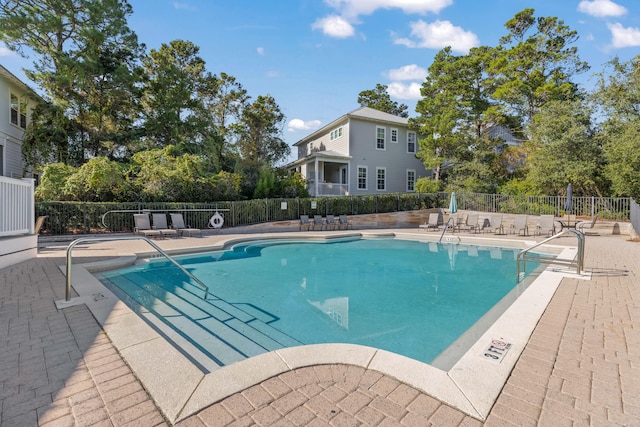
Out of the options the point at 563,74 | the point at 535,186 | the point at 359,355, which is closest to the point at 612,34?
the point at 563,74

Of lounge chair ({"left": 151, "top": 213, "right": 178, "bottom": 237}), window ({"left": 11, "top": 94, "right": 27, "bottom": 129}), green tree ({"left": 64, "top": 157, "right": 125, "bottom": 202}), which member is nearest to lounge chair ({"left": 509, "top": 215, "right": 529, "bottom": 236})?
lounge chair ({"left": 151, "top": 213, "right": 178, "bottom": 237})

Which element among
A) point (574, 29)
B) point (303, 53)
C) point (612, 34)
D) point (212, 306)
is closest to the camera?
point (212, 306)

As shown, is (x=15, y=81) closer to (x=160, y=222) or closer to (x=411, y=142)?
(x=160, y=222)

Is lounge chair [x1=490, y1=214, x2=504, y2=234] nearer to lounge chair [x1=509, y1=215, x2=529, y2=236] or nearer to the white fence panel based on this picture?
lounge chair [x1=509, y1=215, x2=529, y2=236]

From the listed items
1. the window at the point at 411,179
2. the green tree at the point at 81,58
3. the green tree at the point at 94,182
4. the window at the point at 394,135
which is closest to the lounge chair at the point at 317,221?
the green tree at the point at 94,182

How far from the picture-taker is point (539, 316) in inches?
155

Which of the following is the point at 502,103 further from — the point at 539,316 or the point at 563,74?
the point at 539,316

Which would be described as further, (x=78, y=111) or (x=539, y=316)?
(x=78, y=111)

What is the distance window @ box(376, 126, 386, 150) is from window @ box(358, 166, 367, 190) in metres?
1.96

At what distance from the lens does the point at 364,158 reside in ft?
74.4

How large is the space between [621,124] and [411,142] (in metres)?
11.9

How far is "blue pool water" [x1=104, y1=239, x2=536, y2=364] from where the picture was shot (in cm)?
448

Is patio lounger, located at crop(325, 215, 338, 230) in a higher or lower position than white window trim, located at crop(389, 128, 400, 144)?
lower

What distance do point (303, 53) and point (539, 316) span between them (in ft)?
49.2
